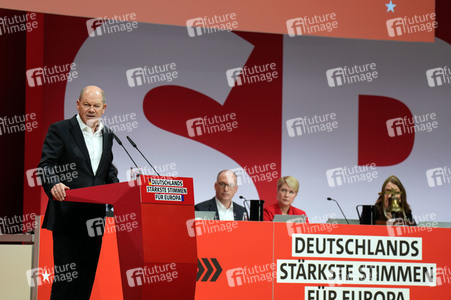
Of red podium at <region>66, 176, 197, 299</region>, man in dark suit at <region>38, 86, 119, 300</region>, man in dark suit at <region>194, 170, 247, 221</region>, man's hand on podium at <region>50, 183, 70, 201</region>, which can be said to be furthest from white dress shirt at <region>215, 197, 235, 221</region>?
man's hand on podium at <region>50, 183, 70, 201</region>

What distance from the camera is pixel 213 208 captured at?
16.9ft

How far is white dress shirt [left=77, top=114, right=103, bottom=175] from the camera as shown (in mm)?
2889

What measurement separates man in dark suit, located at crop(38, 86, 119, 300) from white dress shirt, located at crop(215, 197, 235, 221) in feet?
7.62

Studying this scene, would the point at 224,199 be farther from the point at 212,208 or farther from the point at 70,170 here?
the point at 70,170

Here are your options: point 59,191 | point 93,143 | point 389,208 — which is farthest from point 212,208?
point 59,191

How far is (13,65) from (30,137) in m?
0.67

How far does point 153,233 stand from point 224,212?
2.68m

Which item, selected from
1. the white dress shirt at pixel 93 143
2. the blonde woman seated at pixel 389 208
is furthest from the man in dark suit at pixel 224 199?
the white dress shirt at pixel 93 143

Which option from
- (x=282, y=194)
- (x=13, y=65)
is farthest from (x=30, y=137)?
(x=282, y=194)

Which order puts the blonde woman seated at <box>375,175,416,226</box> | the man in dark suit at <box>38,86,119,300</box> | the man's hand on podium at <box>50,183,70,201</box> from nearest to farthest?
the man's hand on podium at <box>50,183,70,201</box>, the man in dark suit at <box>38,86,119,300</box>, the blonde woman seated at <box>375,175,416,226</box>

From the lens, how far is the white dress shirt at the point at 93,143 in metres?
2.89

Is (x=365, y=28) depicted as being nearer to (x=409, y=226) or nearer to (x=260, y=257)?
(x=409, y=226)

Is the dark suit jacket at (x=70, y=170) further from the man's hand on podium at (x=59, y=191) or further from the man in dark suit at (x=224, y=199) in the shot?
the man in dark suit at (x=224, y=199)

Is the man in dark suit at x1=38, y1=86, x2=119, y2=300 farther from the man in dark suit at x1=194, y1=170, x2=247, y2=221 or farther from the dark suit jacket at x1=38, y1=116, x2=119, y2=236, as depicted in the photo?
the man in dark suit at x1=194, y1=170, x2=247, y2=221
